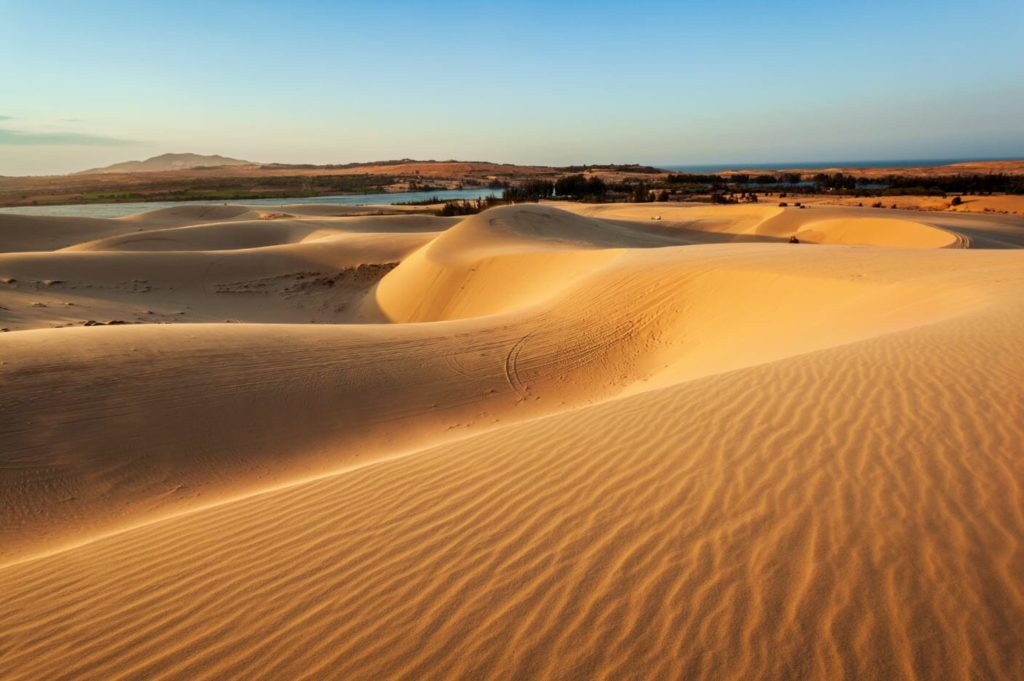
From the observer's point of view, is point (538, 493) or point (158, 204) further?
point (158, 204)

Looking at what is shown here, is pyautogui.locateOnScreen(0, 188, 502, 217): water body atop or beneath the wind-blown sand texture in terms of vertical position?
atop

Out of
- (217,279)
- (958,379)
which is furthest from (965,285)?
(217,279)

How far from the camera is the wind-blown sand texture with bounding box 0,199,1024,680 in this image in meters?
2.31

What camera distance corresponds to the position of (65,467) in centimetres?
527

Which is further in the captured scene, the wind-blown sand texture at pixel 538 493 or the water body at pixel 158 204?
the water body at pixel 158 204

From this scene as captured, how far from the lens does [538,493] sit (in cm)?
348

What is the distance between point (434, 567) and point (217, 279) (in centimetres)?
1897

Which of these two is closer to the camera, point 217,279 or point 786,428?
point 786,428

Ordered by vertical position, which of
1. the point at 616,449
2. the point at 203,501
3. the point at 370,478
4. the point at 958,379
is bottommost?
Result: the point at 203,501

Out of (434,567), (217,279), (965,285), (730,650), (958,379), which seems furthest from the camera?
(217,279)

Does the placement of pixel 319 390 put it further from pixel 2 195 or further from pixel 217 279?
pixel 2 195

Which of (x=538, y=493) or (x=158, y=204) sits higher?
(x=158, y=204)

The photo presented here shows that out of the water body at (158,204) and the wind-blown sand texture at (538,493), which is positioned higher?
the water body at (158,204)

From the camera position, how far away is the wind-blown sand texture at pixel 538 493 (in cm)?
231
